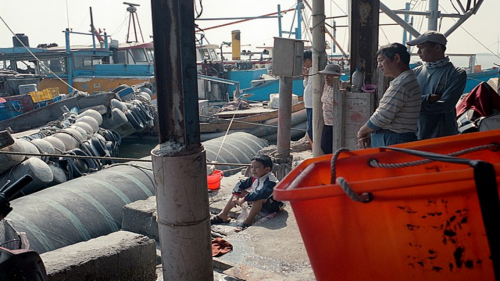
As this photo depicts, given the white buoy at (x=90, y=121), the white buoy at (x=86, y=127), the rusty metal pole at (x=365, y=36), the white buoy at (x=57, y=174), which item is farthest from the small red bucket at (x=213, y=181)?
the white buoy at (x=90, y=121)

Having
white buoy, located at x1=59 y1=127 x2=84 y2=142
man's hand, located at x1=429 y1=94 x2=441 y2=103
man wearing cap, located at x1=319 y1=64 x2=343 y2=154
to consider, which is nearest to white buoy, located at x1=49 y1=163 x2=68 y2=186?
white buoy, located at x1=59 y1=127 x2=84 y2=142

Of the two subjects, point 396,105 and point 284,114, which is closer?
point 396,105

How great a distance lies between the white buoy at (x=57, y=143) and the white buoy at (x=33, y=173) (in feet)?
4.38

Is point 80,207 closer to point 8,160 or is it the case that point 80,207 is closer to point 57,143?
point 8,160

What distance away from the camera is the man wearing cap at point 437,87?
156 inches

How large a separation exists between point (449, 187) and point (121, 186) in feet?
21.5

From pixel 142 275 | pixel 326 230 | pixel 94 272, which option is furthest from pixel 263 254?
pixel 326 230

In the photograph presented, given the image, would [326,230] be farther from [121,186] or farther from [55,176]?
[55,176]

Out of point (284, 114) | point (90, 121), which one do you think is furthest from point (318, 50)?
point (90, 121)

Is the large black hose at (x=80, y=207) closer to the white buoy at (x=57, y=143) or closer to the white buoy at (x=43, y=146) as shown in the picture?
the white buoy at (x=43, y=146)

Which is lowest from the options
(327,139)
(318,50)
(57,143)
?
(57,143)

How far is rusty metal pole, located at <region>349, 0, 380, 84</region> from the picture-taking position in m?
4.74

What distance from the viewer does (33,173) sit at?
781 cm

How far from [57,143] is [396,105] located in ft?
26.5
